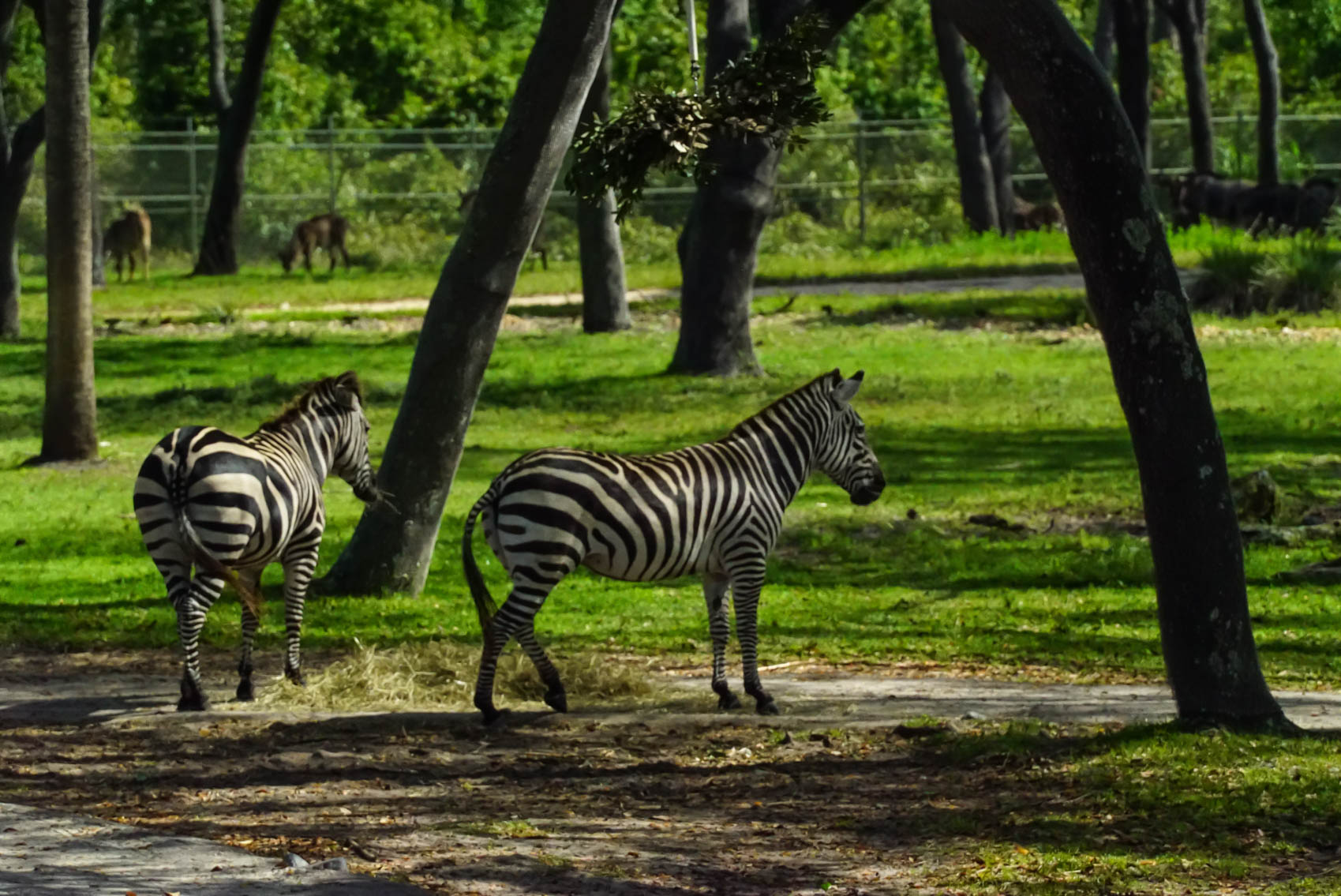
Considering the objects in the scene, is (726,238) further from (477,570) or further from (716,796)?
(716,796)

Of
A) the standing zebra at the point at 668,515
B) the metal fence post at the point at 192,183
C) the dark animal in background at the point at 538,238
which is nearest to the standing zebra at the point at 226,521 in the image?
the standing zebra at the point at 668,515

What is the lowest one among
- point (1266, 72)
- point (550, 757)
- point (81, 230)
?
point (550, 757)

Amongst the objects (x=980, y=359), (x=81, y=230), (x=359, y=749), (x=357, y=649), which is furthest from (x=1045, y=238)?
(x=359, y=749)

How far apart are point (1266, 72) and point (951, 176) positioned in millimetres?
9610

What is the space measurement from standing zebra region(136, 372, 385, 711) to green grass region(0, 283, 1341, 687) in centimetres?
169

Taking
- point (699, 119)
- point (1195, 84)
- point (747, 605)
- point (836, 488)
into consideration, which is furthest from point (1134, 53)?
point (747, 605)

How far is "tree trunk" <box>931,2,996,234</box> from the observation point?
41.7 meters

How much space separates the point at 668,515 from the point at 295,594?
228cm

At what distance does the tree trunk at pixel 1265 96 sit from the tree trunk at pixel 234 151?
17908mm

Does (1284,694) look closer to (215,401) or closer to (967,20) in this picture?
(967,20)

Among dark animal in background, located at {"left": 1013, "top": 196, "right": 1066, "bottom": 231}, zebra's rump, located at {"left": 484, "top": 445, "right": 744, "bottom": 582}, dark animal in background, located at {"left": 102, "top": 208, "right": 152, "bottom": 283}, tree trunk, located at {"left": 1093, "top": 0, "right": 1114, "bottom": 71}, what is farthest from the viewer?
tree trunk, located at {"left": 1093, "top": 0, "right": 1114, "bottom": 71}

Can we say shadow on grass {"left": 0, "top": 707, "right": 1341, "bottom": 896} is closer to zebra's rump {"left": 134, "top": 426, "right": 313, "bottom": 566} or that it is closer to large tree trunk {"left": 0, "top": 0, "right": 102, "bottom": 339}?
zebra's rump {"left": 134, "top": 426, "right": 313, "bottom": 566}

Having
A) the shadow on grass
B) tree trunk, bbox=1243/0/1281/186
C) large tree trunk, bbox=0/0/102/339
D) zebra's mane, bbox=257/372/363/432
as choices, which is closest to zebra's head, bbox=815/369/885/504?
the shadow on grass

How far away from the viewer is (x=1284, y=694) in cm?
1144
